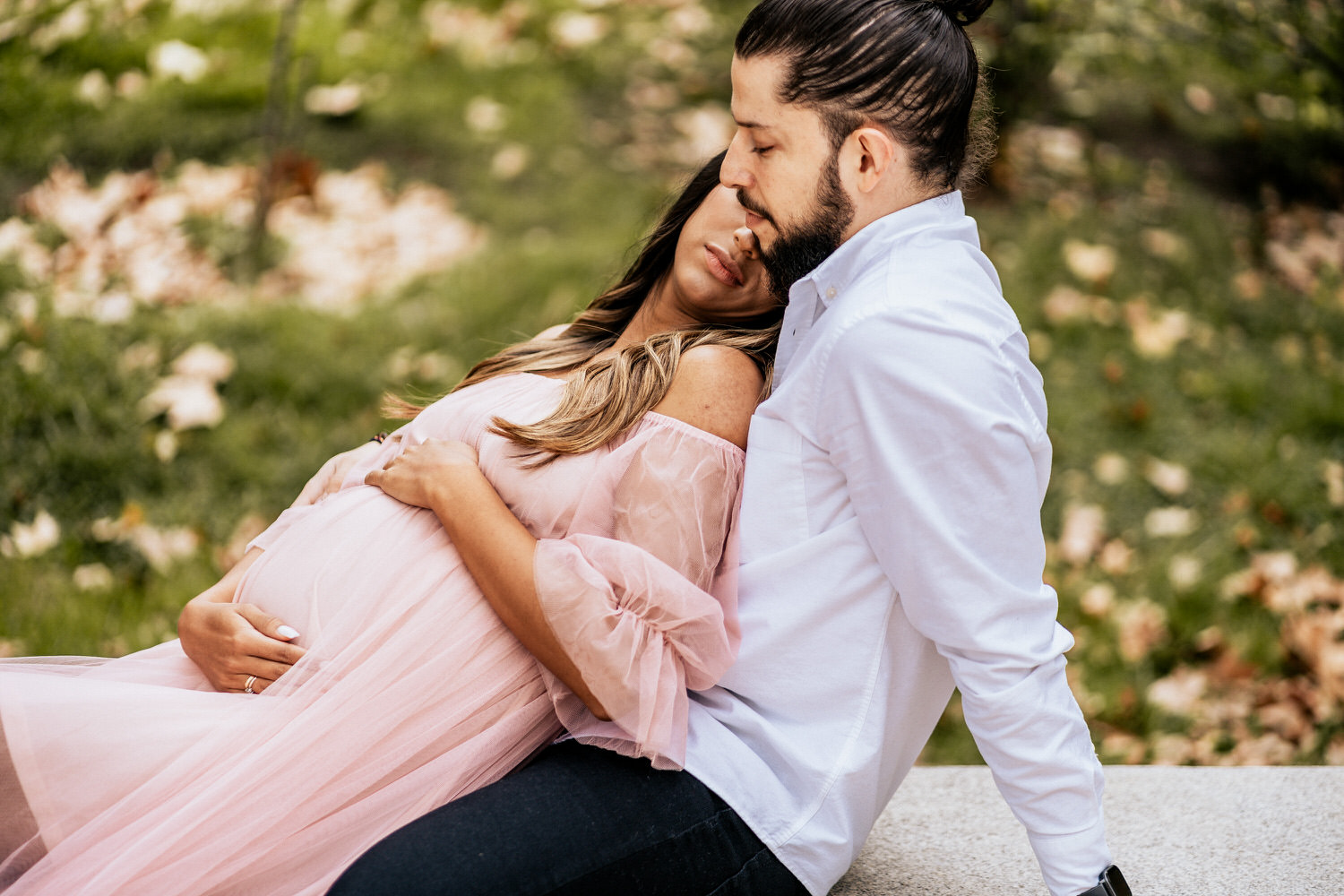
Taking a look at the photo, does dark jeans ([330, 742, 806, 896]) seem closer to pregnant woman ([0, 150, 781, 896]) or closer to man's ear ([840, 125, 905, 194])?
pregnant woman ([0, 150, 781, 896])

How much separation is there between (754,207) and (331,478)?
0.95 metres

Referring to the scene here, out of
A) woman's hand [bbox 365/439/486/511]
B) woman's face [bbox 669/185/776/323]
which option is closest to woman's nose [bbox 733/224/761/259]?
woman's face [bbox 669/185/776/323]

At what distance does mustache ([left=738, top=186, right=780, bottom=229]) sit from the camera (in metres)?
1.77

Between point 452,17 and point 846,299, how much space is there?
4.91 metres

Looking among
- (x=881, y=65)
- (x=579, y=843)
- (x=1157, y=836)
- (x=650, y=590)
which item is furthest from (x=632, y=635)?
(x=1157, y=836)

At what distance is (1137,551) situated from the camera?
367 cm

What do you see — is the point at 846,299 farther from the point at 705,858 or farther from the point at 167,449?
the point at 167,449

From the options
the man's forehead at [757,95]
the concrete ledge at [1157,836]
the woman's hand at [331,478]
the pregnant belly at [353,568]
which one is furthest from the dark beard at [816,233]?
the concrete ledge at [1157,836]

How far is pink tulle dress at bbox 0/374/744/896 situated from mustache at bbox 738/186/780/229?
34cm

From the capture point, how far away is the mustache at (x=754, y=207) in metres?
1.77

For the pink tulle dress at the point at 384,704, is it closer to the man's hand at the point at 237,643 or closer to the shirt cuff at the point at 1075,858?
the man's hand at the point at 237,643

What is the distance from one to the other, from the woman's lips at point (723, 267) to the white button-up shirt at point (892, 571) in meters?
0.24

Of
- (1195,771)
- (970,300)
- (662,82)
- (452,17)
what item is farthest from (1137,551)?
(452,17)

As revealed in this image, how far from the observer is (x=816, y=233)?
174 cm
